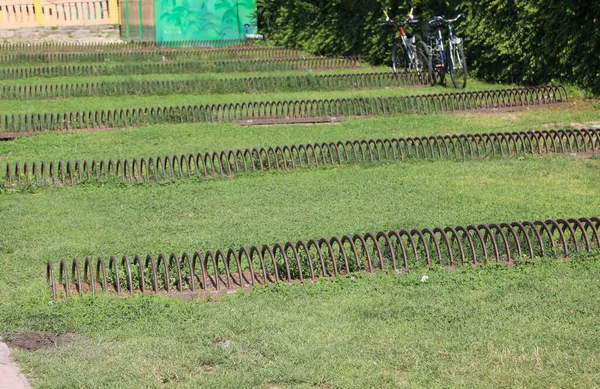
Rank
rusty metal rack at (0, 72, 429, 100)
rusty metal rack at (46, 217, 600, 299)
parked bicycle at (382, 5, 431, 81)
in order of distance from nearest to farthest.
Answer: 1. rusty metal rack at (46, 217, 600, 299)
2. rusty metal rack at (0, 72, 429, 100)
3. parked bicycle at (382, 5, 431, 81)

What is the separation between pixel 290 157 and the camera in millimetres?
14398

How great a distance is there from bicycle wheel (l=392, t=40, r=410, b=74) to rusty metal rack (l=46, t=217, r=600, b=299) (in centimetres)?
1678

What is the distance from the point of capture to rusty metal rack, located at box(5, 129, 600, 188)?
1383 cm

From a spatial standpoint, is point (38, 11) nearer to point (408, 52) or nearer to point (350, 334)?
point (408, 52)

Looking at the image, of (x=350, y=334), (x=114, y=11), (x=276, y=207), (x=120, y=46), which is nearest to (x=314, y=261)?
(x=350, y=334)

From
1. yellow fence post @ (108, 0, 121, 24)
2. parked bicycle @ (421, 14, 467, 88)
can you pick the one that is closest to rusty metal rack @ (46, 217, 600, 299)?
parked bicycle @ (421, 14, 467, 88)

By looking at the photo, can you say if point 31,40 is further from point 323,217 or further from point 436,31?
point 323,217

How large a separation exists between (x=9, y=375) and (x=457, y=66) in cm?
1796

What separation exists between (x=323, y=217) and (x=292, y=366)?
4947mm

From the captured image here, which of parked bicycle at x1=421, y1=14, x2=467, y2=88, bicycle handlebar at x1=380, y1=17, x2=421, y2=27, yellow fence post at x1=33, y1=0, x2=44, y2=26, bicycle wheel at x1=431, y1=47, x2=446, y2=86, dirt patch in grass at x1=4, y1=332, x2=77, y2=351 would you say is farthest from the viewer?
yellow fence post at x1=33, y1=0, x2=44, y2=26

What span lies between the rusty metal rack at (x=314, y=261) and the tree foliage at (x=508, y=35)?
1188 cm

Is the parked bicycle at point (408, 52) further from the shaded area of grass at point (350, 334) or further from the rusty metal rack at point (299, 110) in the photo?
the shaded area of grass at point (350, 334)

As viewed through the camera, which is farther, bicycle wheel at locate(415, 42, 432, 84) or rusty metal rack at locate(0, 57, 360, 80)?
rusty metal rack at locate(0, 57, 360, 80)

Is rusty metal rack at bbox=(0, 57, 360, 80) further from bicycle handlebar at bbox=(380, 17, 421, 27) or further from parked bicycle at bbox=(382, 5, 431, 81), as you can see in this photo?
bicycle handlebar at bbox=(380, 17, 421, 27)
